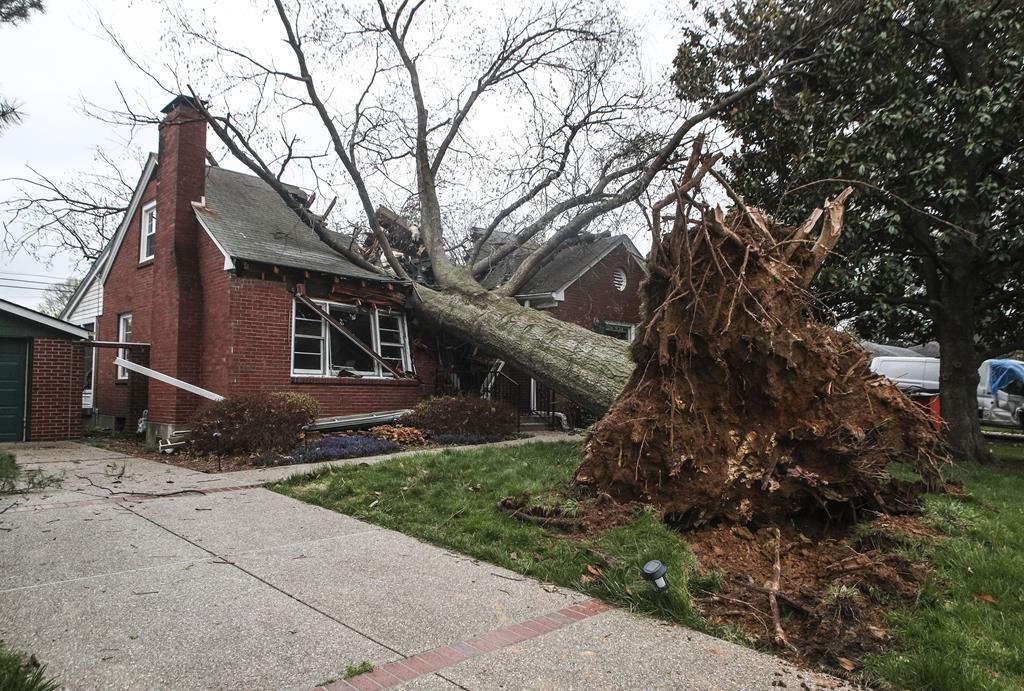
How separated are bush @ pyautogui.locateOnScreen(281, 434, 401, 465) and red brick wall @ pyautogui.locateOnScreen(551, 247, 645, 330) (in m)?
8.18

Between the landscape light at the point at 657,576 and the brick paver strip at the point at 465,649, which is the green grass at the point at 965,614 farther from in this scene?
the brick paver strip at the point at 465,649

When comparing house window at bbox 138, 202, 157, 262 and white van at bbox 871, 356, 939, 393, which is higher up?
house window at bbox 138, 202, 157, 262

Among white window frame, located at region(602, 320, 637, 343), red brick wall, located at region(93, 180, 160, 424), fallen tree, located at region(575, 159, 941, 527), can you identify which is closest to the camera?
fallen tree, located at region(575, 159, 941, 527)

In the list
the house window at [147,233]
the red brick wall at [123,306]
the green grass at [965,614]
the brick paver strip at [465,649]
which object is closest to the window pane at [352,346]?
the red brick wall at [123,306]

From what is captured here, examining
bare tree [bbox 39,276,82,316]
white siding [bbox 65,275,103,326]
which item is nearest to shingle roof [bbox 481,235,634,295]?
white siding [bbox 65,275,103,326]

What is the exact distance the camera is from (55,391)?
13828 millimetres

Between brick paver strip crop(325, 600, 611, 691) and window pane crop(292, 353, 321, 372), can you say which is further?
window pane crop(292, 353, 321, 372)

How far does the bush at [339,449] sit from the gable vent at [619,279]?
11.1 metres

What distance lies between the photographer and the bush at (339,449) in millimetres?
9781

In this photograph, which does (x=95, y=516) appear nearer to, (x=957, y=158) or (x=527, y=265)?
(x=527, y=265)

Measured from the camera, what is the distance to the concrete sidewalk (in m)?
3.10

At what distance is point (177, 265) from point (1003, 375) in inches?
1033

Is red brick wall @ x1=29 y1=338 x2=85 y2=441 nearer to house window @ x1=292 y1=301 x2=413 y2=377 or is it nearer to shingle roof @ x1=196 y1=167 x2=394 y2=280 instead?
shingle roof @ x1=196 y1=167 x2=394 y2=280

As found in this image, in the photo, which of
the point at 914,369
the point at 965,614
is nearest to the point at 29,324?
the point at 965,614
